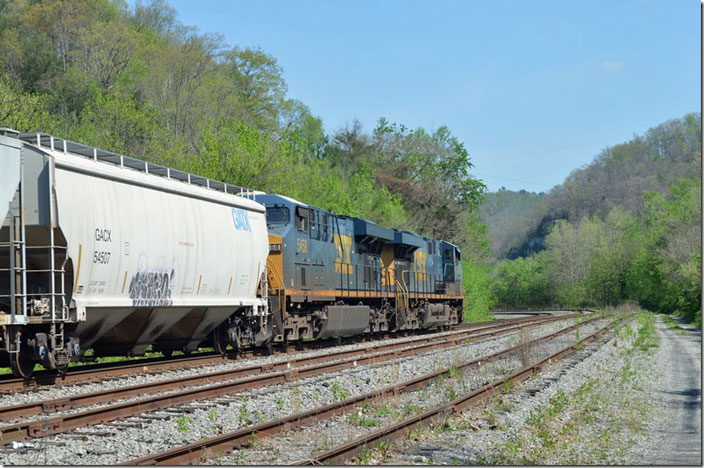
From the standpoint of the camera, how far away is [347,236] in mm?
25125

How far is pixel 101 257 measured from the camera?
41.7 ft

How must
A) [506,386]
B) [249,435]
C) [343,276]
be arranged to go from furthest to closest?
[343,276], [506,386], [249,435]

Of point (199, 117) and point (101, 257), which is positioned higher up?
point (199, 117)

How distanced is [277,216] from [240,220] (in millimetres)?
3090

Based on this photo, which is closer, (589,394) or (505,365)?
(589,394)

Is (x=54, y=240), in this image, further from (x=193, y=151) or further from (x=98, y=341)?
(x=193, y=151)

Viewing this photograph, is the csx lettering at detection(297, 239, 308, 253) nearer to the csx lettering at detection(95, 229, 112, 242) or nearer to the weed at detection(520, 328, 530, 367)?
the weed at detection(520, 328, 530, 367)

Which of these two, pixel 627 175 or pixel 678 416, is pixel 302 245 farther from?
pixel 627 175

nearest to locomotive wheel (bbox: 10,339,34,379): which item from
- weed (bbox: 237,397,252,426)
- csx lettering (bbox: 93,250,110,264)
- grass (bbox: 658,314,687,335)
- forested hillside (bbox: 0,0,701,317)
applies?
csx lettering (bbox: 93,250,110,264)

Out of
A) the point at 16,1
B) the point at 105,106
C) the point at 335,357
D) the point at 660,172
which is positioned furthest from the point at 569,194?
the point at 335,357

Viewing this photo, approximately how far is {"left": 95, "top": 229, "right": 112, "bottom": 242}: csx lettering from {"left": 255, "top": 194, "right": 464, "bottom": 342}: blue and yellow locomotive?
24.3 ft

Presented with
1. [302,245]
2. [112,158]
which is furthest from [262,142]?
[112,158]

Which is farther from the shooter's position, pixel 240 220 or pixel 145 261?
pixel 240 220

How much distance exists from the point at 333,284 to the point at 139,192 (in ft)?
32.8
